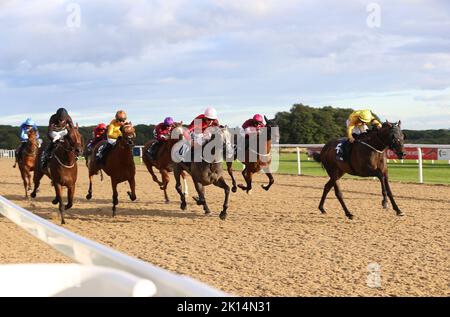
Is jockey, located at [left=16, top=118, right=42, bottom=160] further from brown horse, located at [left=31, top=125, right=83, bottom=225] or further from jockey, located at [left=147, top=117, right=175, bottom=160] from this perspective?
brown horse, located at [left=31, top=125, right=83, bottom=225]

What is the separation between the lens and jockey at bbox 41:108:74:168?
9727mm

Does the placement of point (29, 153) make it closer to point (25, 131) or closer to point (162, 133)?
point (25, 131)

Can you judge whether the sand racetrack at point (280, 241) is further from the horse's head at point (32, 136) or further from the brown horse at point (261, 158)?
the horse's head at point (32, 136)

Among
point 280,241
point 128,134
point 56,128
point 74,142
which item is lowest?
point 280,241

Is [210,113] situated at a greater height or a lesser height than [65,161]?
greater

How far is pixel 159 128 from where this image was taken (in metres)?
12.5

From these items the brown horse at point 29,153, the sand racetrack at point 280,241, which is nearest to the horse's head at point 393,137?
the sand racetrack at point 280,241

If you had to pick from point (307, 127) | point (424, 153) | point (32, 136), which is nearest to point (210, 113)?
point (32, 136)

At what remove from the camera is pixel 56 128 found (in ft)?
32.4

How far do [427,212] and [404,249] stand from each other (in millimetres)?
3777

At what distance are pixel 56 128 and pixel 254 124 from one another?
474 cm

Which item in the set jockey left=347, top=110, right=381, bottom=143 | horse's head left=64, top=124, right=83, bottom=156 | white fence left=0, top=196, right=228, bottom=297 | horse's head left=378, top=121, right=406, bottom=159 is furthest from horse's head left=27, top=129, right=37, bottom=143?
white fence left=0, top=196, right=228, bottom=297
